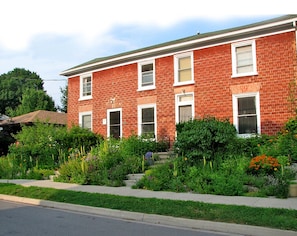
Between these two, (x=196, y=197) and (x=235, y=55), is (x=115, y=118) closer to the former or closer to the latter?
(x=235, y=55)

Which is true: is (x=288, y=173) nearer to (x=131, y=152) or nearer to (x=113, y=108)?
(x=131, y=152)

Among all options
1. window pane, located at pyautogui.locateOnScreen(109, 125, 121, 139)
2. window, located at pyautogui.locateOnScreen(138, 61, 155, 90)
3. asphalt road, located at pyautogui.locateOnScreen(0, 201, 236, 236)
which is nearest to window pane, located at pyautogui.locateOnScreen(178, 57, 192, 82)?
window, located at pyautogui.locateOnScreen(138, 61, 155, 90)

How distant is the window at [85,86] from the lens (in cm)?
2264

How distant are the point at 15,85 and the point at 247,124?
48.5 m

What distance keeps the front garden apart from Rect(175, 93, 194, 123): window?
155 cm

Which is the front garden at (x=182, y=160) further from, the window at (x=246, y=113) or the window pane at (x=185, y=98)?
the window pane at (x=185, y=98)

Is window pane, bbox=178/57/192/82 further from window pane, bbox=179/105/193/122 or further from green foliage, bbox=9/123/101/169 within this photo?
green foliage, bbox=9/123/101/169

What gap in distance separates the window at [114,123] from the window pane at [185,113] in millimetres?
4153

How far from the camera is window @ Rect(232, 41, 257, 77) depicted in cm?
1605

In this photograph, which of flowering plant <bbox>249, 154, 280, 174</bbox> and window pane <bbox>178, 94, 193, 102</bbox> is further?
window pane <bbox>178, 94, 193, 102</bbox>

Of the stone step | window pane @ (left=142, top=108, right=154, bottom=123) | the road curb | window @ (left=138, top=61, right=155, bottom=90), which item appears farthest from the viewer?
window @ (left=138, top=61, right=155, bottom=90)

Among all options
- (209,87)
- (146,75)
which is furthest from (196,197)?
(146,75)

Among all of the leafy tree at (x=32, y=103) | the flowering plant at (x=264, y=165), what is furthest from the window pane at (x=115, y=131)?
the leafy tree at (x=32, y=103)

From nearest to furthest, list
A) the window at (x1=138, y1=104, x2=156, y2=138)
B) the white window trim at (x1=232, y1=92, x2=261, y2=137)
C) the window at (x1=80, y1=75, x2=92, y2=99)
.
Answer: the white window trim at (x1=232, y1=92, x2=261, y2=137), the window at (x1=138, y1=104, x2=156, y2=138), the window at (x1=80, y1=75, x2=92, y2=99)
